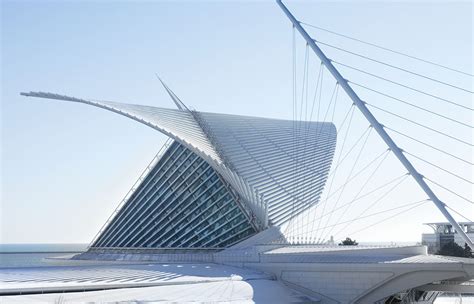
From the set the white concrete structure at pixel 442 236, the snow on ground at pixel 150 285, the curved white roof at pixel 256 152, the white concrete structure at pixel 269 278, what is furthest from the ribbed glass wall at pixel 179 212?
the white concrete structure at pixel 442 236

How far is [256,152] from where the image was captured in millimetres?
54844

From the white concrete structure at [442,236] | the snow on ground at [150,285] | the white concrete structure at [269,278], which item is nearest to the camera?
the snow on ground at [150,285]

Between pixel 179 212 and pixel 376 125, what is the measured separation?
21.8m

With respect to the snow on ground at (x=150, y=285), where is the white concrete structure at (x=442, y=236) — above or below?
above

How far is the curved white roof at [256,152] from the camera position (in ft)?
159

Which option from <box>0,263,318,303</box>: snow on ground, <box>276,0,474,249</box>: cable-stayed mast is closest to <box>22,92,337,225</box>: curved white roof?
<box>0,263,318,303</box>: snow on ground

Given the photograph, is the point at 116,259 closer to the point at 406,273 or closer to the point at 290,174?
the point at 290,174

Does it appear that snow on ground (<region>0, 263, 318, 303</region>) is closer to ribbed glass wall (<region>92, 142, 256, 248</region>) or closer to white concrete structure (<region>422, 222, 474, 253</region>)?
ribbed glass wall (<region>92, 142, 256, 248</region>)

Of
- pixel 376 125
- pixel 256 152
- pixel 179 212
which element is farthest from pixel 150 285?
pixel 256 152

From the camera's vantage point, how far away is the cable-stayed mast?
29000mm

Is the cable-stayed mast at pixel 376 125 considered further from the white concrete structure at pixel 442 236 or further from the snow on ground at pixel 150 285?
the white concrete structure at pixel 442 236

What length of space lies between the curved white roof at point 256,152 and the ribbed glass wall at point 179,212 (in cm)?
153

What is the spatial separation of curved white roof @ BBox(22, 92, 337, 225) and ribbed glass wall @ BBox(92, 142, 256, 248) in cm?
153

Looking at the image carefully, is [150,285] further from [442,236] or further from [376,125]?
[442,236]
